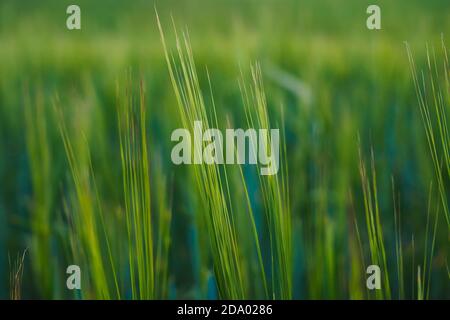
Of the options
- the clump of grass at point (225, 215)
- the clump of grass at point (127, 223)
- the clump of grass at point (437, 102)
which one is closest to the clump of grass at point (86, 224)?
the clump of grass at point (127, 223)

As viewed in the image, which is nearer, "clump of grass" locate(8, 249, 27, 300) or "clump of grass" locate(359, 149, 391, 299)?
"clump of grass" locate(359, 149, 391, 299)

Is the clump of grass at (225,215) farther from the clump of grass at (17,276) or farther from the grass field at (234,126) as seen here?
the clump of grass at (17,276)

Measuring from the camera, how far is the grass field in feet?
2.59

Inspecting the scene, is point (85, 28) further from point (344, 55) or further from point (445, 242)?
point (445, 242)

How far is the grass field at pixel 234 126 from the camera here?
79 centimetres

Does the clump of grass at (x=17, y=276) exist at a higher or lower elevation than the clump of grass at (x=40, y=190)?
lower

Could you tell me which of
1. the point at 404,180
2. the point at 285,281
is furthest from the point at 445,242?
the point at 285,281

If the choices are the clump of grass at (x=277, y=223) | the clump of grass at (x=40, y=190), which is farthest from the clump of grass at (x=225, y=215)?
the clump of grass at (x=40, y=190)

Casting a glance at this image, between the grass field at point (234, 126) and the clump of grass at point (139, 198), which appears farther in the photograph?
the grass field at point (234, 126)

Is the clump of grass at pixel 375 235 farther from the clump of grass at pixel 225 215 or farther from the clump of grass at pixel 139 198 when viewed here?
the clump of grass at pixel 139 198

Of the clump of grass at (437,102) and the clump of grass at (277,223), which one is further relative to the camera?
the clump of grass at (437,102)

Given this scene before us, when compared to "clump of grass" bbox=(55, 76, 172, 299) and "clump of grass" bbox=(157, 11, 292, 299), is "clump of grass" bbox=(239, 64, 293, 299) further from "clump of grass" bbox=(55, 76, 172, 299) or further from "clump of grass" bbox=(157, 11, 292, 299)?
"clump of grass" bbox=(55, 76, 172, 299)

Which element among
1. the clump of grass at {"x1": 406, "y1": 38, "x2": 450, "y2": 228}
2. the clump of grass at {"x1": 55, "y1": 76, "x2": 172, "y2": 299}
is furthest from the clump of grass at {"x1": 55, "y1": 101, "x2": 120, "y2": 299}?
the clump of grass at {"x1": 406, "y1": 38, "x2": 450, "y2": 228}

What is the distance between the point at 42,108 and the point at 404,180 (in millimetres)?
501
